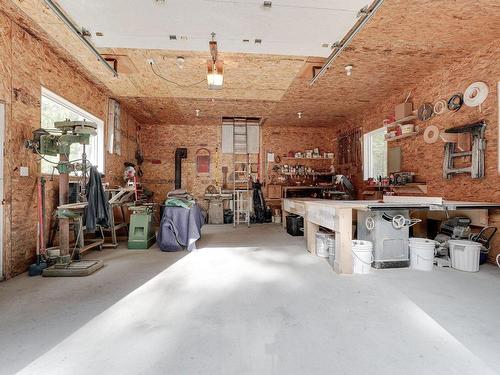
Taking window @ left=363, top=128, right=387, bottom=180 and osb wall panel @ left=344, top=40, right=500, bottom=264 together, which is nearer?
osb wall panel @ left=344, top=40, right=500, bottom=264

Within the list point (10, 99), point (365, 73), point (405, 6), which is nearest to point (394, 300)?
A: point (405, 6)

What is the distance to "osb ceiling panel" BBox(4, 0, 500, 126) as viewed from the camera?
3.08 meters

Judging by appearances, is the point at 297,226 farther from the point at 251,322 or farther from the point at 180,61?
the point at 180,61

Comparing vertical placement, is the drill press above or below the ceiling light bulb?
below

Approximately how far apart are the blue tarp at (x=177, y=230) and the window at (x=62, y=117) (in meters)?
1.92

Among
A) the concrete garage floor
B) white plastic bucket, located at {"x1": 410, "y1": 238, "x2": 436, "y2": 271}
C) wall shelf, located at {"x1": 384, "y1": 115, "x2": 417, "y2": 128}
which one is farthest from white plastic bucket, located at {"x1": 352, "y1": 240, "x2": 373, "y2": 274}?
wall shelf, located at {"x1": 384, "y1": 115, "x2": 417, "y2": 128}

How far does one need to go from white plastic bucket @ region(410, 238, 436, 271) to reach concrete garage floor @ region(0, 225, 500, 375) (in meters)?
0.17

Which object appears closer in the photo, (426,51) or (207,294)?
(207,294)

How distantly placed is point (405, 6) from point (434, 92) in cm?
248

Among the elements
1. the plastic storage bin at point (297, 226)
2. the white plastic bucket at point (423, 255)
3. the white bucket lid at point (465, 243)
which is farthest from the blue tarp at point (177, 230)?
the white bucket lid at point (465, 243)

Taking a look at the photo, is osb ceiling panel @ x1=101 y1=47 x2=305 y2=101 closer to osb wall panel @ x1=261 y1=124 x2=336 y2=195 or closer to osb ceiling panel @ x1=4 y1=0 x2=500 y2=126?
osb ceiling panel @ x1=4 y1=0 x2=500 y2=126

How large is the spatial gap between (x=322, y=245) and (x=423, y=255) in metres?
1.34

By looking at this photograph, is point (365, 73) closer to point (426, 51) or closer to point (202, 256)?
point (426, 51)

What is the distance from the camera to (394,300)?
2.46 meters
